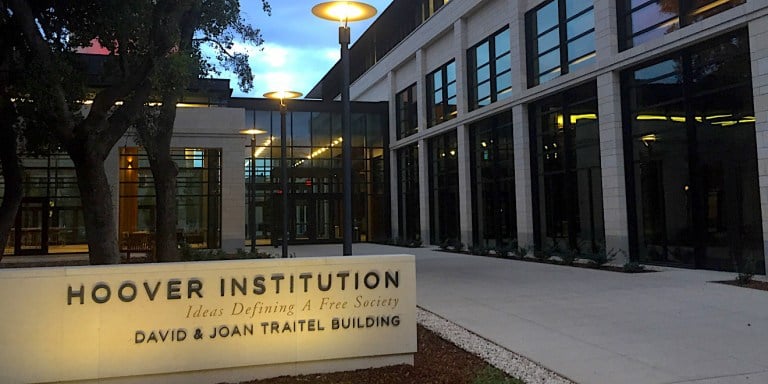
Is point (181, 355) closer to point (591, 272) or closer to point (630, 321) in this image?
point (630, 321)

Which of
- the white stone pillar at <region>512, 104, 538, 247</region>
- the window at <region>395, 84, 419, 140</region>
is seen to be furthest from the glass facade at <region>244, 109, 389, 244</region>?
the white stone pillar at <region>512, 104, 538, 247</region>

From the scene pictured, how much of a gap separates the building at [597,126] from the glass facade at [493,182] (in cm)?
8

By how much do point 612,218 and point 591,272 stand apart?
9.52ft

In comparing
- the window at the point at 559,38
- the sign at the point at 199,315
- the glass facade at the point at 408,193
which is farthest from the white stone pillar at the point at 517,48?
the sign at the point at 199,315

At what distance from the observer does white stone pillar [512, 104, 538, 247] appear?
2083cm

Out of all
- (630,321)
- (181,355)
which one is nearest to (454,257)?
(630,321)

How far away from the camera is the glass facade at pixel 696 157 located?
13367 millimetres

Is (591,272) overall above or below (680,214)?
below

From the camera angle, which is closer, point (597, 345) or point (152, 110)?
point (597, 345)

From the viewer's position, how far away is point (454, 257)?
20688mm

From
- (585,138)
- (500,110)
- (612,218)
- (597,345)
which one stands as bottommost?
(597,345)

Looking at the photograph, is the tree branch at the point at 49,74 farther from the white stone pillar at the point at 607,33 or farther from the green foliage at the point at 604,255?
the white stone pillar at the point at 607,33

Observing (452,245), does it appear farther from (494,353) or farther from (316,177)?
(494,353)

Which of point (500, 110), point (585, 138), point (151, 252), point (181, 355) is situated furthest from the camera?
point (500, 110)
